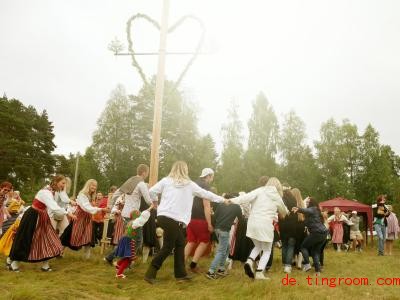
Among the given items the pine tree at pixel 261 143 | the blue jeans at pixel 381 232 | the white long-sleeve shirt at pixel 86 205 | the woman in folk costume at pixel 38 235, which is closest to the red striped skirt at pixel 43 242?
the woman in folk costume at pixel 38 235

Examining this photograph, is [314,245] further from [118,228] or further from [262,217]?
[118,228]

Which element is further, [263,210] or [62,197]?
[62,197]

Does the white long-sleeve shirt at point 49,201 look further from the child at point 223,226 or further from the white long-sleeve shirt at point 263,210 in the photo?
the white long-sleeve shirt at point 263,210

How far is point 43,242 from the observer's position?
24.4 ft

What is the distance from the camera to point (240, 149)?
42.2 meters

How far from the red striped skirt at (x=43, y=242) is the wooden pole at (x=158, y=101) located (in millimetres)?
2215

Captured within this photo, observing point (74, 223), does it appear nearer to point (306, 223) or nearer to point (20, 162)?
point (306, 223)

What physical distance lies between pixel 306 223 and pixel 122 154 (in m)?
29.8

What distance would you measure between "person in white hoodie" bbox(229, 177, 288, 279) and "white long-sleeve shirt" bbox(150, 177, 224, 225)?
2.88ft

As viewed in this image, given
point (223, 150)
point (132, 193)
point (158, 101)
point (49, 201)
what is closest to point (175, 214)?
point (132, 193)

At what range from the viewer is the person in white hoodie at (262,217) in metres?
7.04

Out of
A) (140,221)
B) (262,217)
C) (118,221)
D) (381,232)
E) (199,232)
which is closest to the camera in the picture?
(140,221)

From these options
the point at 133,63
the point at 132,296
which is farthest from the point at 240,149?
the point at 132,296

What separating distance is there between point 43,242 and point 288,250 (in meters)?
4.99
